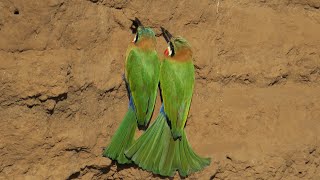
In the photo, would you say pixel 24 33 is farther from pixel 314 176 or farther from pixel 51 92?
pixel 314 176

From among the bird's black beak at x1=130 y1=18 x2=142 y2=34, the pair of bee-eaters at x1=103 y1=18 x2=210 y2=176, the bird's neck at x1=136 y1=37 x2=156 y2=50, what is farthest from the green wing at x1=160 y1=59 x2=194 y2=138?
the bird's black beak at x1=130 y1=18 x2=142 y2=34

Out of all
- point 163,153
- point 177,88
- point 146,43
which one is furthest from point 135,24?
point 163,153

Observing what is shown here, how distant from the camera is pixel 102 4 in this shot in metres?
3.34

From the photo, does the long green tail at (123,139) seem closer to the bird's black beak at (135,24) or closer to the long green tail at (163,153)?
the long green tail at (163,153)

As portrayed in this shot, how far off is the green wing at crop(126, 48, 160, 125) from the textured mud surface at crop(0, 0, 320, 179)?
0.07 metres

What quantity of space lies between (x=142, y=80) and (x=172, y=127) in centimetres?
30

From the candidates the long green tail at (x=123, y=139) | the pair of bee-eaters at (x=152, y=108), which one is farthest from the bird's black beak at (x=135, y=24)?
the long green tail at (x=123, y=139)

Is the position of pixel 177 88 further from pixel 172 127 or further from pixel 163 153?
pixel 163 153

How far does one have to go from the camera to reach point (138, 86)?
3324 mm

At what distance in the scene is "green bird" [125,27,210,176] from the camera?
3.29 m

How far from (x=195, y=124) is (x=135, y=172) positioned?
0.44 metres

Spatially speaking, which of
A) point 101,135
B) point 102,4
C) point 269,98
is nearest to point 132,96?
point 101,135

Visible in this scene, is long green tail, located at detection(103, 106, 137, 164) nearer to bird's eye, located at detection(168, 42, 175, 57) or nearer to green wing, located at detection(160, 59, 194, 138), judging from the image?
green wing, located at detection(160, 59, 194, 138)

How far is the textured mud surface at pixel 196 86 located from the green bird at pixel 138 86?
0.19 feet
